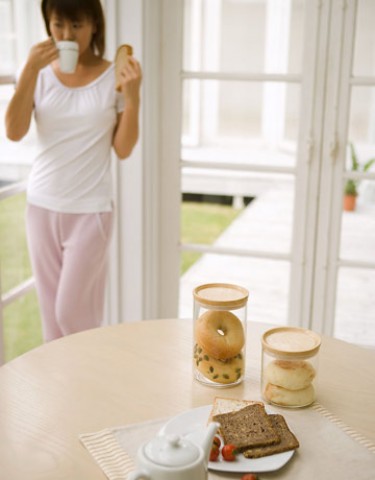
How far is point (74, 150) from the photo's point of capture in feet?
7.94

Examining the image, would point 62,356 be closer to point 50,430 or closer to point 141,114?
point 50,430

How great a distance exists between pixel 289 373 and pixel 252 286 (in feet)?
7.62

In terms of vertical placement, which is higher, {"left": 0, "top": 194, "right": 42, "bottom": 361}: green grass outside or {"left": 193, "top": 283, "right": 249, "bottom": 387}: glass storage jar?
{"left": 193, "top": 283, "right": 249, "bottom": 387}: glass storage jar

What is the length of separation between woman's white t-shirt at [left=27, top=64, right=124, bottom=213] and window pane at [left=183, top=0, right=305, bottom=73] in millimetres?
719

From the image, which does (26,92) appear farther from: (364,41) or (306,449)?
(306,449)

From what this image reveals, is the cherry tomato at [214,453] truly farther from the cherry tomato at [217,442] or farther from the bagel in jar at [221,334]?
the bagel in jar at [221,334]

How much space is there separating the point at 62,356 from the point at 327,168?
1.56 meters

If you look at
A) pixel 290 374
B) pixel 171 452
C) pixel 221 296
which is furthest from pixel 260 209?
pixel 171 452

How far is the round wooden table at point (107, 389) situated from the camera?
1.26 meters

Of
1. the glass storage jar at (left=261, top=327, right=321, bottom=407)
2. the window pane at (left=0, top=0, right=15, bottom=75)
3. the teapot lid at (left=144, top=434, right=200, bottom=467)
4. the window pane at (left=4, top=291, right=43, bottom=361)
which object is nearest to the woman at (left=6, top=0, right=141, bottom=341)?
the window pane at (left=0, top=0, right=15, bottom=75)

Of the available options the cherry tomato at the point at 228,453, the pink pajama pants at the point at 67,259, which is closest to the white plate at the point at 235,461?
the cherry tomato at the point at 228,453

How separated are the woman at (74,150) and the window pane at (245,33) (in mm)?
671

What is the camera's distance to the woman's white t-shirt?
239 centimetres

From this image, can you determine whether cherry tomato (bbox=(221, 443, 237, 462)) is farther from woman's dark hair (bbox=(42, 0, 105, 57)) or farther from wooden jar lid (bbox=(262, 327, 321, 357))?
woman's dark hair (bbox=(42, 0, 105, 57))
